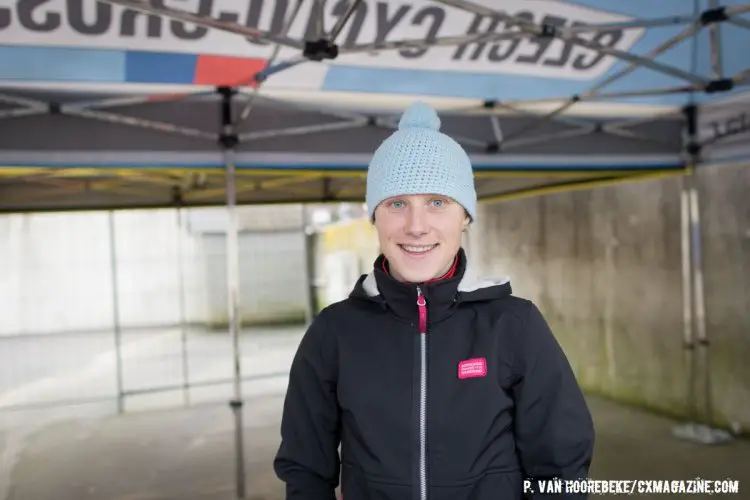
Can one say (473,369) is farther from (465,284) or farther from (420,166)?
(420,166)

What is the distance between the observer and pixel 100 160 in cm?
407

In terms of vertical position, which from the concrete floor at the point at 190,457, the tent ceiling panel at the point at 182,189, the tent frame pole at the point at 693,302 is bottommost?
the concrete floor at the point at 190,457

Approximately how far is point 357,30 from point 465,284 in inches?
108

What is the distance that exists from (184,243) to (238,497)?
898 cm

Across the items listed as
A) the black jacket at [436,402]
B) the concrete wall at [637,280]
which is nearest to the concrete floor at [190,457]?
the concrete wall at [637,280]

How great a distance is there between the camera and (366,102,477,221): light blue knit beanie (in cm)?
132

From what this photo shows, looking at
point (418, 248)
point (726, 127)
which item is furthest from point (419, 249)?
point (726, 127)

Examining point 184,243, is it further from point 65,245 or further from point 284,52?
point 284,52

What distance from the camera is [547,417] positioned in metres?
1.32

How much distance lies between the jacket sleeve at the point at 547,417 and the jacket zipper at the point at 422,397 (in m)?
0.21

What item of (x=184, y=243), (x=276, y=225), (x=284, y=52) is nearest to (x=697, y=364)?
(x=284, y=52)

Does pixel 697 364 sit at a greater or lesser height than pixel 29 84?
lesser

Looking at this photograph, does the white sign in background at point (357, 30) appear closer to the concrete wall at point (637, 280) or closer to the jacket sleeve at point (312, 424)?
the concrete wall at point (637, 280)

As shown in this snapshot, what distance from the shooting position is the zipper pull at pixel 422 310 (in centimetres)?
134
